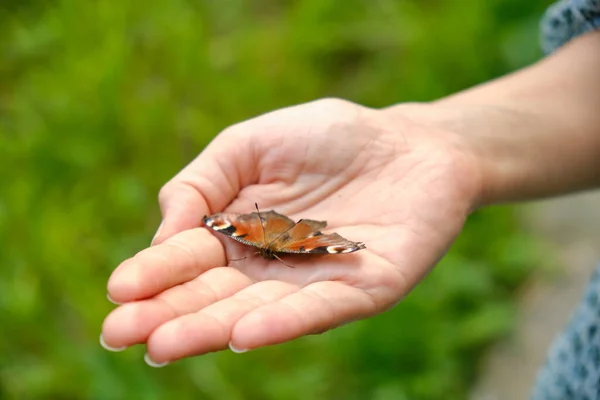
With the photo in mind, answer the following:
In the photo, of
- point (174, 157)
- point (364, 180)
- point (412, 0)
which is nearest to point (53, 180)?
point (174, 157)

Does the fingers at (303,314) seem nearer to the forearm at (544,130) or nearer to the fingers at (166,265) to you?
the fingers at (166,265)

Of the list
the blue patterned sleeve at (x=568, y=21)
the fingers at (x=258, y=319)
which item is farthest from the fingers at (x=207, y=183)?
the blue patterned sleeve at (x=568, y=21)

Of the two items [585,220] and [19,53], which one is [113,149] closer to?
[19,53]

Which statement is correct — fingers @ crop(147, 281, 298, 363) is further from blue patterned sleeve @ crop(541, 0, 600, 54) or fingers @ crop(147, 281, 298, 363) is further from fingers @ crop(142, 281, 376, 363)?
blue patterned sleeve @ crop(541, 0, 600, 54)

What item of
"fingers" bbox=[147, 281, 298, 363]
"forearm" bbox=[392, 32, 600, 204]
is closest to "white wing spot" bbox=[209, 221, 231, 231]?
"fingers" bbox=[147, 281, 298, 363]

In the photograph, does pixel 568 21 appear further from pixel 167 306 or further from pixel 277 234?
pixel 167 306

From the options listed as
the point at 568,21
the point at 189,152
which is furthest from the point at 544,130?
the point at 189,152
